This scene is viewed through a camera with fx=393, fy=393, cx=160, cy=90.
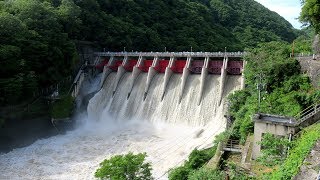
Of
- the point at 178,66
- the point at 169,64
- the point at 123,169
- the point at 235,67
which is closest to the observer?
the point at 123,169

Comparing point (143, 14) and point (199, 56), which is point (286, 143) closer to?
point (199, 56)

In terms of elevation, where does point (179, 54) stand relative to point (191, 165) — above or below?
above

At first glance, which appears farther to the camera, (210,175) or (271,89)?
(271,89)

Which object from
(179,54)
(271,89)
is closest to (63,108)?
(179,54)

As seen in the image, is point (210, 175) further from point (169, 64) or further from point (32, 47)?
point (32, 47)

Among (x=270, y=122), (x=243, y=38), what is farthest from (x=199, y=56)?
(x=243, y=38)
